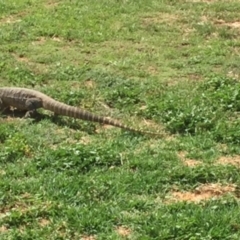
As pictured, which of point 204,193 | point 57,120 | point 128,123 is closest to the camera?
point 204,193

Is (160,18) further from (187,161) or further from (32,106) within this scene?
(187,161)

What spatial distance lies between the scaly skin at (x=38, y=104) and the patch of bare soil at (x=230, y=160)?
3.00ft

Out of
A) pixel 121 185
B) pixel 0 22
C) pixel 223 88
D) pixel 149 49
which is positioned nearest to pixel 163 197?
pixel 121 185

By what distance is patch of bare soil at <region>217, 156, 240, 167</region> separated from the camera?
7258 mm

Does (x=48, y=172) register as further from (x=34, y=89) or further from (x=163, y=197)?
(x=34, y=89)

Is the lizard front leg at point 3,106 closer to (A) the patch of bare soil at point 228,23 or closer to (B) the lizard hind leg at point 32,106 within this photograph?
(B) the lizard hind leg at point 32,106

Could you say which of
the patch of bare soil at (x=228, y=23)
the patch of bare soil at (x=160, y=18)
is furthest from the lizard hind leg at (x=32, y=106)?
the patch of bare soil at (x=228, y=23)

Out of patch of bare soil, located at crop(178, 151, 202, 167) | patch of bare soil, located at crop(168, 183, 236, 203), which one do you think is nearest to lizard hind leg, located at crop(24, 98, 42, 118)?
patch of bare soil, located at crop(178, 151, 202, 167)

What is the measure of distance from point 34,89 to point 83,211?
3.40 m

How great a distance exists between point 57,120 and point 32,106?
0.39 m

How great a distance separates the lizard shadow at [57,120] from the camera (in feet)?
27.1

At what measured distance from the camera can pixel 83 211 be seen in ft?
20.6

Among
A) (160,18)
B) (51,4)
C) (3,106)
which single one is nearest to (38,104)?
(3,106)

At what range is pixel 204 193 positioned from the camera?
6723mm
